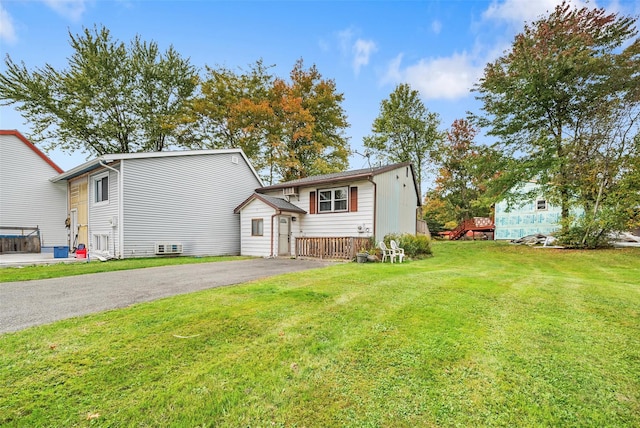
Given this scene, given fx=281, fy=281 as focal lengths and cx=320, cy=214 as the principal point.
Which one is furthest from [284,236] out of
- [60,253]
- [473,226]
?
[473,226]

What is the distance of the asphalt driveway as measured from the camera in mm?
4078

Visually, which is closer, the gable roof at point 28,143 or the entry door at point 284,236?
the entry door at point 284,236

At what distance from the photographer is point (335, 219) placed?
1385 cm

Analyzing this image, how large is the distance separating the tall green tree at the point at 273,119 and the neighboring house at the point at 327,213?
10399mm

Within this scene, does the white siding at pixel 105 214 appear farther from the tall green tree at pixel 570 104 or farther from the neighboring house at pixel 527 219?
the neighboring house at pixel 527 219

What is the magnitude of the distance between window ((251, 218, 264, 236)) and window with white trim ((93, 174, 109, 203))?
681 cm

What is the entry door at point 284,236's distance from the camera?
1431 centimetres

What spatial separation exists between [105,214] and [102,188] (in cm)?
147

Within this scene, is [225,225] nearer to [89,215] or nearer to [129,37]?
[89,215]

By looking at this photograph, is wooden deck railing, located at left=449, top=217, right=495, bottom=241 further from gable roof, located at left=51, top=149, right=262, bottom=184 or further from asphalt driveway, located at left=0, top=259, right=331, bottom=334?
asphalt driveway, located at left=0, top=259, right=331, bottom=334

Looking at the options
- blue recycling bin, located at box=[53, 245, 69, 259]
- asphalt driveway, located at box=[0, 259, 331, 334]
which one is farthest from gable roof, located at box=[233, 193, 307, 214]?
blue recycling bin, located at box=[53, 245, 69, 259]

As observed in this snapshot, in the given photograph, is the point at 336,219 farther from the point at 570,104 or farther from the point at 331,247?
the point at 570,104

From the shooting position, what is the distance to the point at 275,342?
3.09 metres

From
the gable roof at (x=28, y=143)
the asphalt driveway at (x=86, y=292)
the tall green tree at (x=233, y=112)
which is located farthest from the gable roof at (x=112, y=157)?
the tall green tree at (x=233, y=112)
